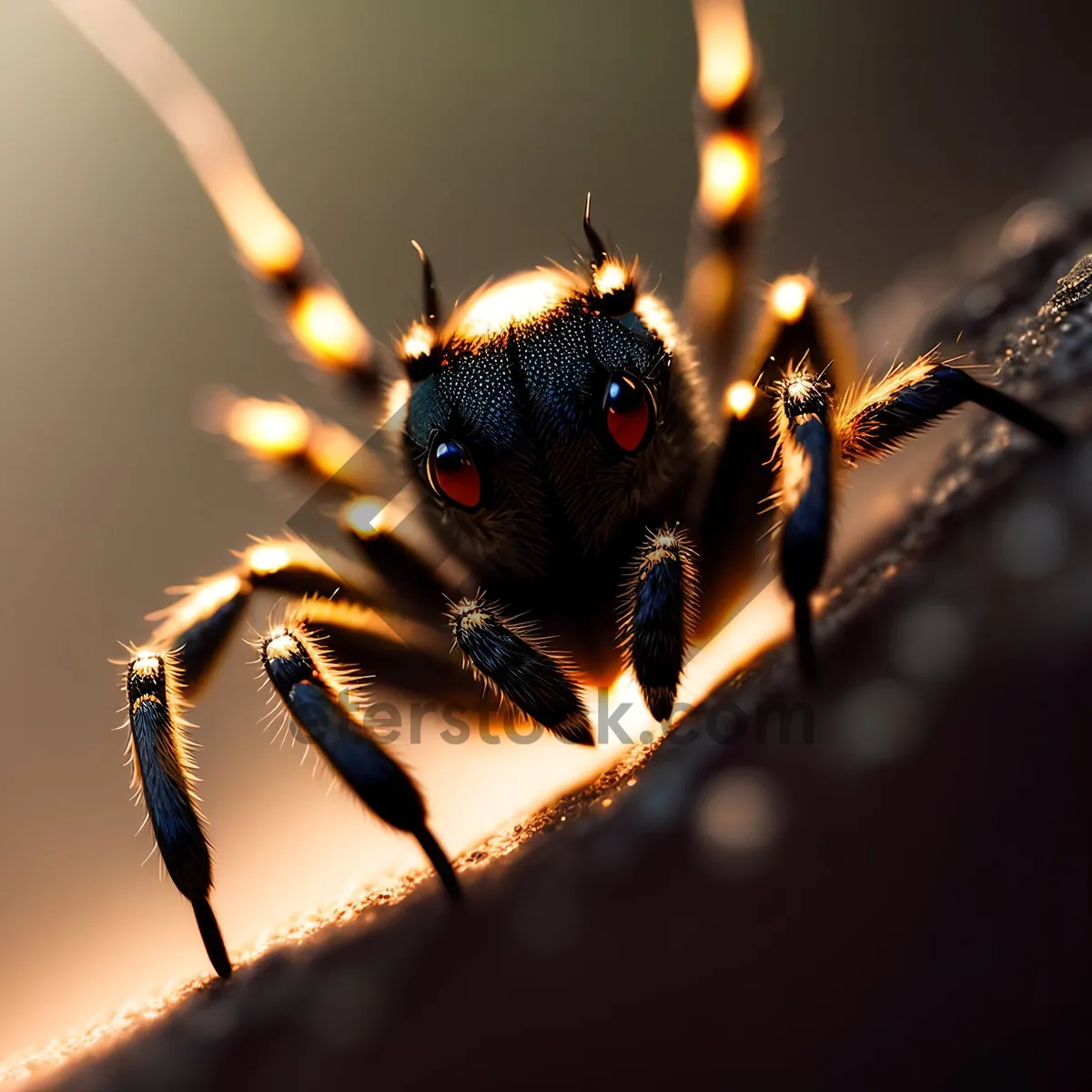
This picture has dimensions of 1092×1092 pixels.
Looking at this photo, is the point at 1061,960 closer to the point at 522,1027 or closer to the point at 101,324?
the point at 522,1027

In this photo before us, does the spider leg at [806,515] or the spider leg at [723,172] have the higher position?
the spider leg at [723,172]

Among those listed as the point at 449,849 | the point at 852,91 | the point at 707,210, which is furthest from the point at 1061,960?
the point at 852,91

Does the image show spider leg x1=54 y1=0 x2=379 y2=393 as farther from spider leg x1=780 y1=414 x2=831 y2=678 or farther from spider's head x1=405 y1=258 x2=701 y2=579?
spider leg x1=780 y1=414 x2=831 y2=678

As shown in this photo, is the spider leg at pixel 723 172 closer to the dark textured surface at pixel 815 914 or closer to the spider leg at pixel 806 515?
the spider leg at pixel 806 515

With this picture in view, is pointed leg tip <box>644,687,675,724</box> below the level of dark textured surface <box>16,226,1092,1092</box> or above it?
above

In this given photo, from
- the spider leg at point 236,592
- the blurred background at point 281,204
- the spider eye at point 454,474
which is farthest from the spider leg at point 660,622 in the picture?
the blurred background at point 281,204

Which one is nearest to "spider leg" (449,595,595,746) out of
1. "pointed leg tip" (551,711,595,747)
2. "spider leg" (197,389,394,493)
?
"pointed leg tip" (551,711,595,747)

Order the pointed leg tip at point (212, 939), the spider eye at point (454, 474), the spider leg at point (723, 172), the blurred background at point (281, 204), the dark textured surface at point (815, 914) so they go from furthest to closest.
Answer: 1. the blurred background at point (281, 204)
2. the spider leg at point (723, 172)
3. the spider eye at point (454, 474)
4. the pointed leg tip at point (212, 939)
5. the dark textured surface at point (815, 914)
